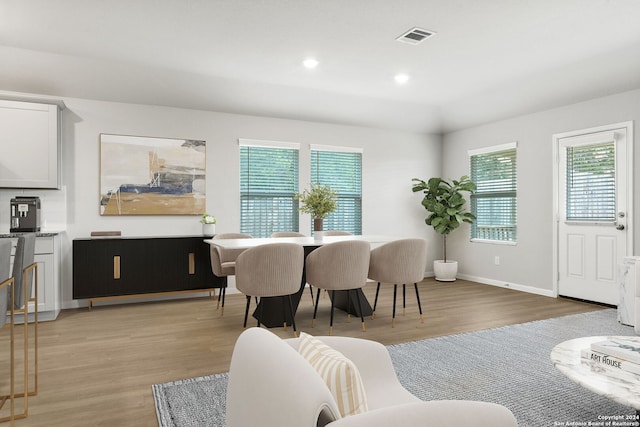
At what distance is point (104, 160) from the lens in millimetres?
5094

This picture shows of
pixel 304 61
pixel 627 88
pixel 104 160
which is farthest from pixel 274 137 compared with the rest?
pixel 627 88

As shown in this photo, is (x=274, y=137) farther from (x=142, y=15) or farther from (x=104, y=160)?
(x=142, y=15)

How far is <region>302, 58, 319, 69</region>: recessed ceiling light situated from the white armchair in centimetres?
377

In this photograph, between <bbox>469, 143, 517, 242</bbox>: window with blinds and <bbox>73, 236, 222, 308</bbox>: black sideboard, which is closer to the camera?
<bbox>73, 236, 222, 308</bbox>: black sideboard

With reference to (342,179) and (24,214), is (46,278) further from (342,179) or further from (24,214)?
(342,179)

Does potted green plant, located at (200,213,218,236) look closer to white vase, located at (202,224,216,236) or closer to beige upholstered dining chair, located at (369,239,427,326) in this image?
white vase, located at (202,224,216,236)

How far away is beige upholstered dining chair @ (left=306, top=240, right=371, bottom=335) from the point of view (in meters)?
3.75

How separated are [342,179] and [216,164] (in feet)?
6.50

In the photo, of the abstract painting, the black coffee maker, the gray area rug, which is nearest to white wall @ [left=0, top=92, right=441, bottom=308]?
the abstract painting

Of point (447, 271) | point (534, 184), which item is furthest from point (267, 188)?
point (534, 184)

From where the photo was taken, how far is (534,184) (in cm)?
576

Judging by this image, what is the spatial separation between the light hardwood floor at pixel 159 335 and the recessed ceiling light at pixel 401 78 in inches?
108

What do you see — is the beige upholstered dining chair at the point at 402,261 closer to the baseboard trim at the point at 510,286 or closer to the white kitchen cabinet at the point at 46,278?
the baseboard trim at the point at 510,286

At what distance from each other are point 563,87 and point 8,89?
6.42 metres
